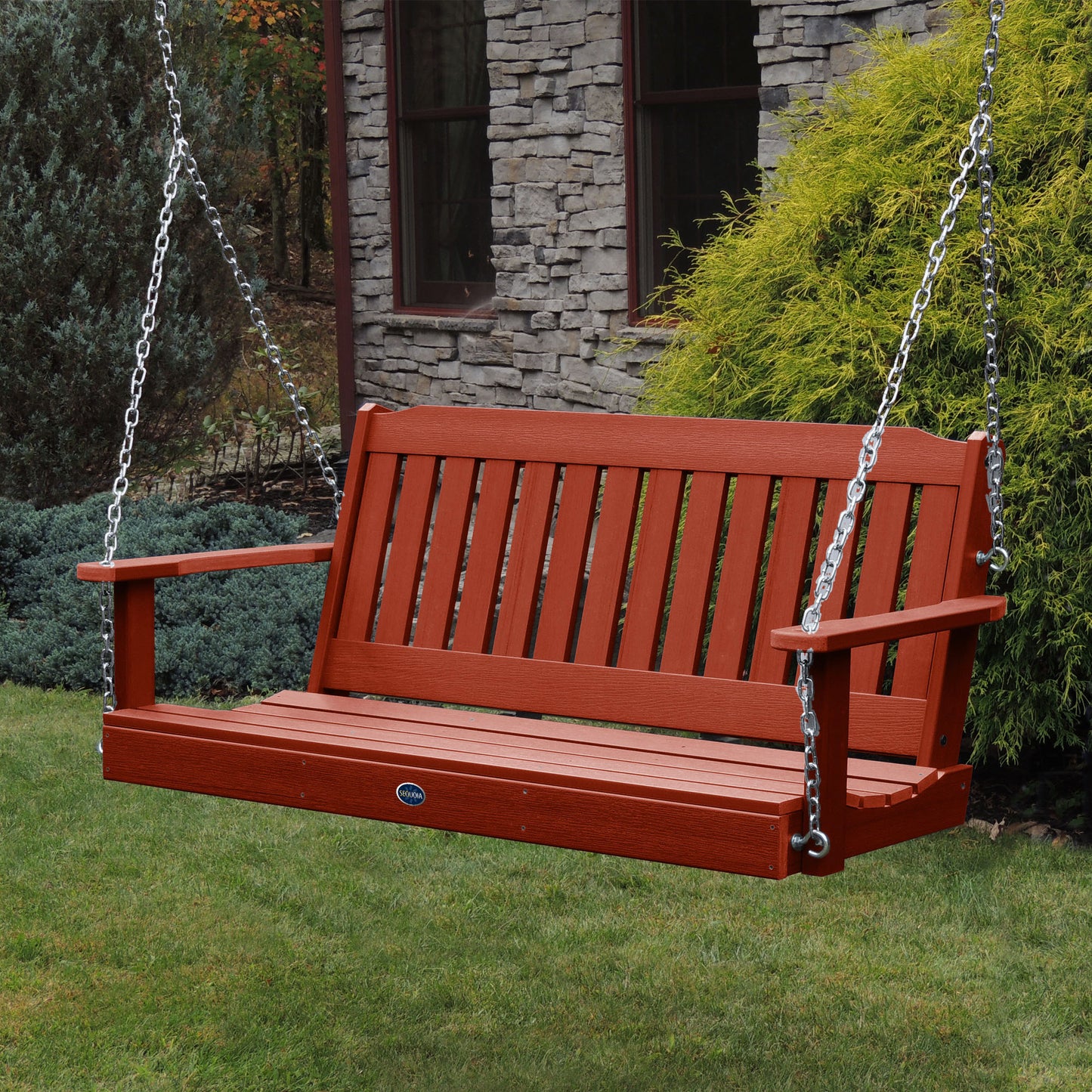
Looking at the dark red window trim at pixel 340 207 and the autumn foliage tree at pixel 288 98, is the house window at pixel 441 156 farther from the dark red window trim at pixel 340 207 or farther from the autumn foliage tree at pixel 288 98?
the autumn foliage tree at pixel 288 98

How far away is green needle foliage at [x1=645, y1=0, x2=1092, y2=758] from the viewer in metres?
4.18

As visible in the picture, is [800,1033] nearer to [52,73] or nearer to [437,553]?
[437,553]

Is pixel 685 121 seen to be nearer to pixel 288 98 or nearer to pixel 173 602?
pixel 173 602

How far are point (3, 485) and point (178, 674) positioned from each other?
2.54 m

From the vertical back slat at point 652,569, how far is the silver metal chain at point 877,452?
495 millimetres

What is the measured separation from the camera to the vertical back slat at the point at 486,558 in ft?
12.0

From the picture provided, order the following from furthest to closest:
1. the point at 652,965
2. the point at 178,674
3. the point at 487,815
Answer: the point at 178,674, the point at 652,965, the point at 487,815

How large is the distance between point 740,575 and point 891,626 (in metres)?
0.75

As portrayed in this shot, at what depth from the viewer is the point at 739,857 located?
2604 millimetres

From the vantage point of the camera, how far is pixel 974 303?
430cm

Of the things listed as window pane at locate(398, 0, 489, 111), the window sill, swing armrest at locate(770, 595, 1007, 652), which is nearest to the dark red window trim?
the window sill

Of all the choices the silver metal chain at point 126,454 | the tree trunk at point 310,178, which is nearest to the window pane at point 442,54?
the silver metal chain at point 126,454

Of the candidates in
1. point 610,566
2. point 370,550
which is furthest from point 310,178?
point 610,566

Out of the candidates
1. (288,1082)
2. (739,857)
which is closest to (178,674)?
(288,1082)
